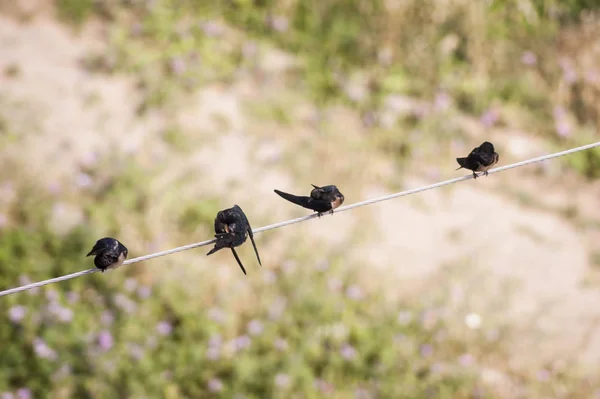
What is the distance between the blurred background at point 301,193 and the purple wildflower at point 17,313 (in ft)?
0.05

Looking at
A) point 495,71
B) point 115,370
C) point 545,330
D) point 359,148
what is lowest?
point 545,330

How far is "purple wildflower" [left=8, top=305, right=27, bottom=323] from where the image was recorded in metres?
3.19

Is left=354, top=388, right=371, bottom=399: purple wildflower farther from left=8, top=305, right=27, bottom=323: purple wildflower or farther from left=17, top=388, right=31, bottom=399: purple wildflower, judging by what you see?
left=8, top=305, right=27, bottom=323: purple wildflower

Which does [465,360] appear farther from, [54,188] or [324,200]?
[54,188]

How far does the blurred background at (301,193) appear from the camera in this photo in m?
3.29

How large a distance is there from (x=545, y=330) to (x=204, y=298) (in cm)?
191

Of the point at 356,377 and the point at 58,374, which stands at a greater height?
the point at 58,374

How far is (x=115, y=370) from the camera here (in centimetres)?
311

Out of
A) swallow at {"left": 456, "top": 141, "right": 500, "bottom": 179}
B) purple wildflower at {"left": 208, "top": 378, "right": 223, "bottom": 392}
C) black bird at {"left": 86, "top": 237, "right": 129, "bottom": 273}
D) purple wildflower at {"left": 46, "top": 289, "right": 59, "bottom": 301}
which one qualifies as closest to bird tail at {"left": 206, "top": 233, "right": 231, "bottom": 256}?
black bird at {"left": 86, "top": 237, "right": 129, "bottom": 273}

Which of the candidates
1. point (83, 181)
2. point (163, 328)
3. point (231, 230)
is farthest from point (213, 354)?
point (231, 230)

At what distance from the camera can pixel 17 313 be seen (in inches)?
126

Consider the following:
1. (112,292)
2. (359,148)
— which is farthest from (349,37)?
(112,292)

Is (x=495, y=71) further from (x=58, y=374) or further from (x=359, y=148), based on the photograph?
(x=58, y=374)

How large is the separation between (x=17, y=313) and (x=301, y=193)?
1812 mm
